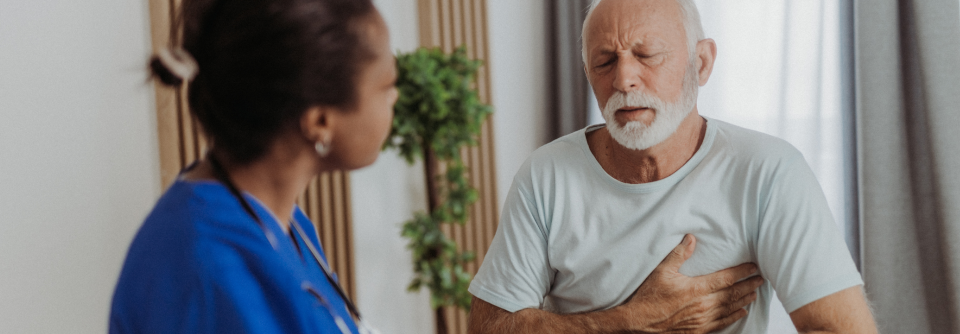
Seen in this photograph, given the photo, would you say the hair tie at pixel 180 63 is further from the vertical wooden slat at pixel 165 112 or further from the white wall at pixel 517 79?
the white wall at pixel 517 79

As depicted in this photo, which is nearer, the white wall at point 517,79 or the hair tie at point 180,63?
the hair tie at point 180,63

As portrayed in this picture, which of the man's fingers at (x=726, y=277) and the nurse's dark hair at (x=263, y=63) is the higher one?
the nurse's dark hair at (x=263, y=63)

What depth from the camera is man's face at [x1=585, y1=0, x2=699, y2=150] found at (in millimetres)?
1392

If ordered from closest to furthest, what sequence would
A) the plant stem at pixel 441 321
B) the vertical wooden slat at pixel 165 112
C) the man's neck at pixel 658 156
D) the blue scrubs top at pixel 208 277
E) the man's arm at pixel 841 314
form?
the blue scrubs top at pixel 208 277 → the man's arm at pixel 841 314 → the man's neck at pixel 658 156 → the vertical wooden slat at pixel 165 112 → the plant stem at pixel 441 321

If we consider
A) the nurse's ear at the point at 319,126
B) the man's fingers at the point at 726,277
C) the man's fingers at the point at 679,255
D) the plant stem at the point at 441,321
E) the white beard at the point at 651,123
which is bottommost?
the plant stem at the point at 441,321

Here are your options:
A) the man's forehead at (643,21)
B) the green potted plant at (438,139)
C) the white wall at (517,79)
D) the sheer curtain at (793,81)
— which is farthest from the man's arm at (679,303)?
the white wall at (517,79)

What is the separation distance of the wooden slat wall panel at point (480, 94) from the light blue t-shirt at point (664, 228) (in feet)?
4.47

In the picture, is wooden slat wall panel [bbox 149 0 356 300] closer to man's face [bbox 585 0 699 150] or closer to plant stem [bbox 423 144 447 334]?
plant stem [bbox 423 144 447 334]

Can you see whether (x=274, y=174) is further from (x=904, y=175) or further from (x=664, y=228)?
(x=904, y=175)

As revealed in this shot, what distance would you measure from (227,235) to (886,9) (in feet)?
7.35

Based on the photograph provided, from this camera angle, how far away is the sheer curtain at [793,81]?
92.8 inches

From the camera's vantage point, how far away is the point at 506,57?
311 centimetres

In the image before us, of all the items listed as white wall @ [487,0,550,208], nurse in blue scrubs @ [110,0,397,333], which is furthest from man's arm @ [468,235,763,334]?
white wall @ [487,0,550,208]

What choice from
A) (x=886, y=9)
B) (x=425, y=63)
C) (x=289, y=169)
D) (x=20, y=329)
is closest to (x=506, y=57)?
(x=425, y=63)
